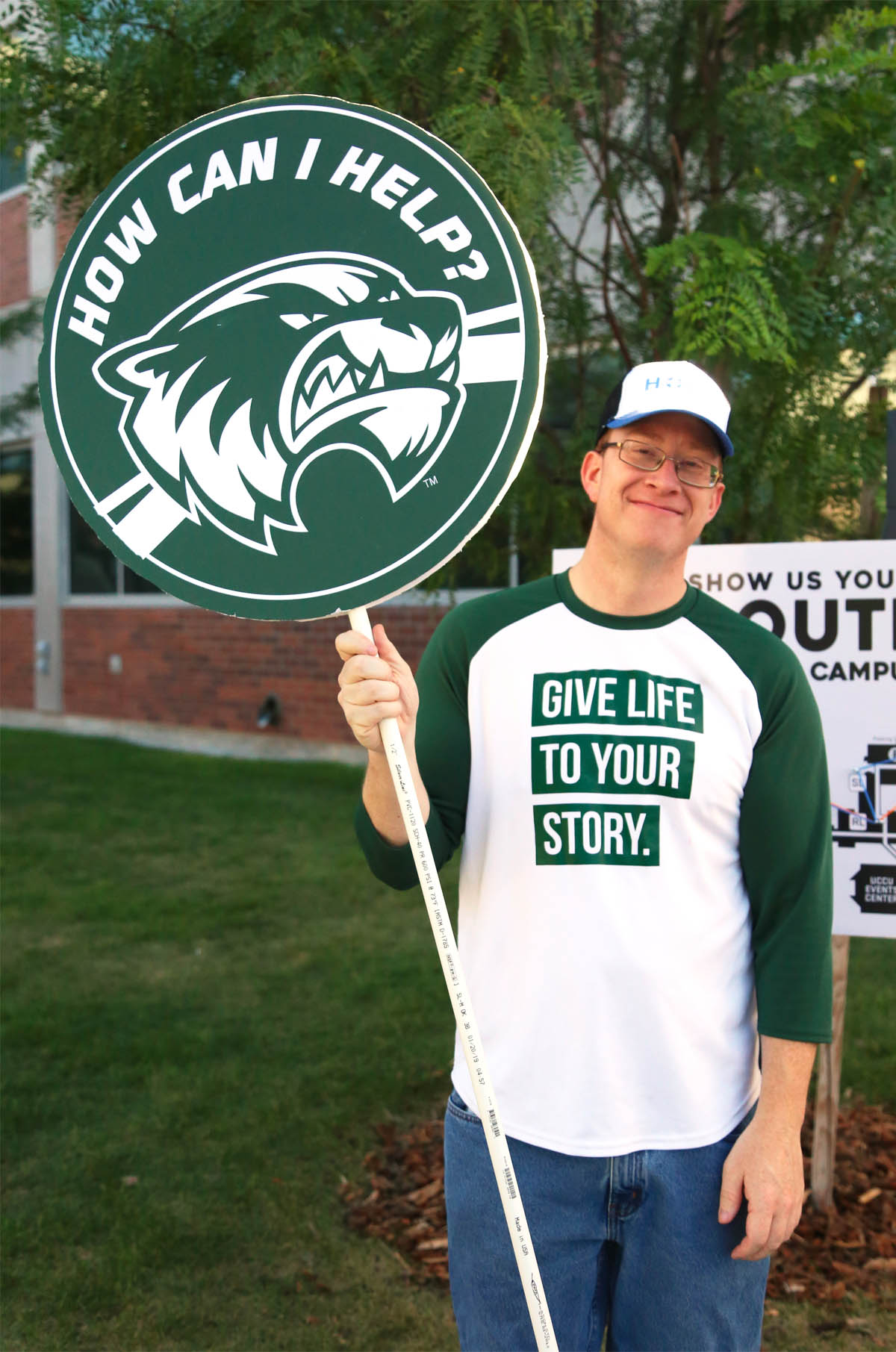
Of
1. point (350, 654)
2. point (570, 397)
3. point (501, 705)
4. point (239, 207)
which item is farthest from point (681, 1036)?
point (570, 397)

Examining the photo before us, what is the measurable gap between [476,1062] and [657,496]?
2.89 ft

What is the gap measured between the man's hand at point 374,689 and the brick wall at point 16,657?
601 inches

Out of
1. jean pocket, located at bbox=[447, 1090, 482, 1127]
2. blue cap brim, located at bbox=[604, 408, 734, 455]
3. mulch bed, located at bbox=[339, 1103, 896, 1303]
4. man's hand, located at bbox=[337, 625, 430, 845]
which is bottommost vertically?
mulch bed, located at bbox=[339, 1103, 896, 1303]

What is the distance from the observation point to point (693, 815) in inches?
72.0

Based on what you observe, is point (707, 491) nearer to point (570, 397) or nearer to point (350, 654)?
point (350, 654)

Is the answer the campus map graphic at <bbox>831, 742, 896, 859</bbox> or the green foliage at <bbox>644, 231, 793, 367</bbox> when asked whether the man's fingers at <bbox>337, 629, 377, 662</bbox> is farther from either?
the campus map graphic at <bbox>831, 742, 896, 859</bbox>

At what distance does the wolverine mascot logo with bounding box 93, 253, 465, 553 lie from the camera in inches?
66.6

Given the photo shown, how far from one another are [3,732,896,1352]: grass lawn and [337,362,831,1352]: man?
5.25ft

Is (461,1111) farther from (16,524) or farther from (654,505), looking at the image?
(16,524)

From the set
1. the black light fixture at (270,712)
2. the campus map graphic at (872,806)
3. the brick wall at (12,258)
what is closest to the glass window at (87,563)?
the brick wall at (12,258)

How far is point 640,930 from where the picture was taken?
1.81 m

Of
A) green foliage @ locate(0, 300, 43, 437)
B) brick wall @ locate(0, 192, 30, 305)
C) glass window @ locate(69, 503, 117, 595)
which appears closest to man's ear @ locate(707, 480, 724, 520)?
green foliage @ locate(0, 300, 43, 437)

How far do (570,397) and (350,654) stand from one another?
301 centimetres

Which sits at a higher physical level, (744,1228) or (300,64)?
(300,64)
